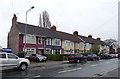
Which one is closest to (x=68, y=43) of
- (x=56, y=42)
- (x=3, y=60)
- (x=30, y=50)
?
(x=56, y=42)

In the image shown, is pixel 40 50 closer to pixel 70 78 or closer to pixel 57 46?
pixel 57 46

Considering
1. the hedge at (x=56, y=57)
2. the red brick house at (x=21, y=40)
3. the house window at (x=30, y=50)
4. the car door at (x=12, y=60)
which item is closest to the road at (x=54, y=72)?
the car door at (x=12, y=60)

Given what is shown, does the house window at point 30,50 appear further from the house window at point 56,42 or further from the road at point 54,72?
the road at point 54,72

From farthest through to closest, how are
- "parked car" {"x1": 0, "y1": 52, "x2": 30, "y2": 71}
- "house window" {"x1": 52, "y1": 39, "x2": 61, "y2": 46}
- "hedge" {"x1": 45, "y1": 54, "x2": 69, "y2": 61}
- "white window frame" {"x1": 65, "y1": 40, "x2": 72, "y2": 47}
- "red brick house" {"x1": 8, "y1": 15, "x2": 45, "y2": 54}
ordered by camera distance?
"white window frame" {"x1": 65, "y1": 40, "x2": 72, "y2": 47} < "house window" {"x1": 52, "y1": 39, "x2": 61, "y2": 46} < "red brick house" {"x1": 8, "y1": 15, "x2": 45, "y2": 54} < "hedge" {"x1": 45, "y1": 54, "x2": 69, "y2": 61} < "parked car" {"x1": 0, "y1": 52, "x2": 30, "y2": 71}

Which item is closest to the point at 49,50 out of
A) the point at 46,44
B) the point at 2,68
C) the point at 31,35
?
the point at 46,44

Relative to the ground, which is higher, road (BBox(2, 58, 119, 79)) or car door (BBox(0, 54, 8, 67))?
car door (BBox(0, 54, 8, 67))

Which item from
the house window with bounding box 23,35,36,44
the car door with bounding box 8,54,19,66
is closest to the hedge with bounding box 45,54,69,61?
the house window with bounding box 23,35,36,44

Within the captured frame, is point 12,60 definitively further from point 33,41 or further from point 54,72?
point 33,41

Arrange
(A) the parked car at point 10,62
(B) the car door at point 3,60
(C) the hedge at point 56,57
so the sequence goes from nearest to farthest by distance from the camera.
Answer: (B) the car door at point 3,60, (A) the parked car at point 10,62, (C) the hedge at point 56,57

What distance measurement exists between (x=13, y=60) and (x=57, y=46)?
80.8ft

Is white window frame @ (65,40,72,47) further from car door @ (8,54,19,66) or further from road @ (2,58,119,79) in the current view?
car door @ (8,54,19,66)

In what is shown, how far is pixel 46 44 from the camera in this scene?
3459cm

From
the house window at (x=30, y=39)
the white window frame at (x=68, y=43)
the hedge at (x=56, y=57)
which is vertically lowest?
the hedge at (x=56, y=57)

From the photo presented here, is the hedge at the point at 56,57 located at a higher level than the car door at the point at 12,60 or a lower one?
lower
